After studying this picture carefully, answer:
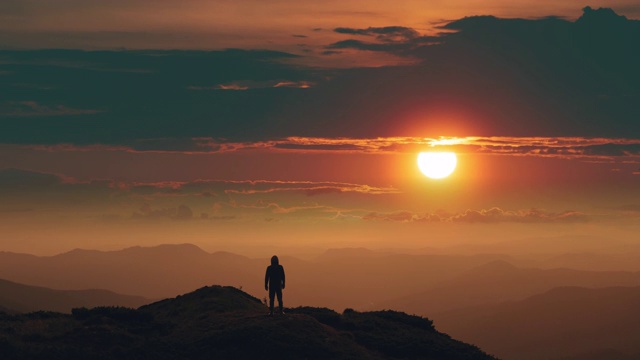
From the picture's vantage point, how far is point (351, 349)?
5425cm

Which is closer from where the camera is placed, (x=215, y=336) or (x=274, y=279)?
(x=215, y=336)

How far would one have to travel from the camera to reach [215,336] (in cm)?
5362

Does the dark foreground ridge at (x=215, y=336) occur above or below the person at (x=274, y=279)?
below

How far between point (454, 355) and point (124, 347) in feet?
81.4

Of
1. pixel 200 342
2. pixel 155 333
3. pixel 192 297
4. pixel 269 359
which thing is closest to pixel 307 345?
pixel 269 359

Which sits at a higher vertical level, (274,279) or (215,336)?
(274,279)

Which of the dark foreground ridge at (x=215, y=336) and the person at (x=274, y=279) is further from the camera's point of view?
the person at (x=274, y=279)

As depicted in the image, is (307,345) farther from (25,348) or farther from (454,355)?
(25,348)

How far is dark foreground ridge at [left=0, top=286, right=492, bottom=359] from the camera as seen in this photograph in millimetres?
50344

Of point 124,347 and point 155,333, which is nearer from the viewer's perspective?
point 124,347

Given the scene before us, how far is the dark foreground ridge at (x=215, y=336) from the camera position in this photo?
165ft

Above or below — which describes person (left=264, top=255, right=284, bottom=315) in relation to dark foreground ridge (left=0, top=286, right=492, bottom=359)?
above

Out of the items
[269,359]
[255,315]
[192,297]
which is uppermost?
[192,297]

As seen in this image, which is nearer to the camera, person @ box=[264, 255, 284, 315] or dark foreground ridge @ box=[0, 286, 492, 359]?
dark foreground ridge @ box=[0, 286, 492, 359]
